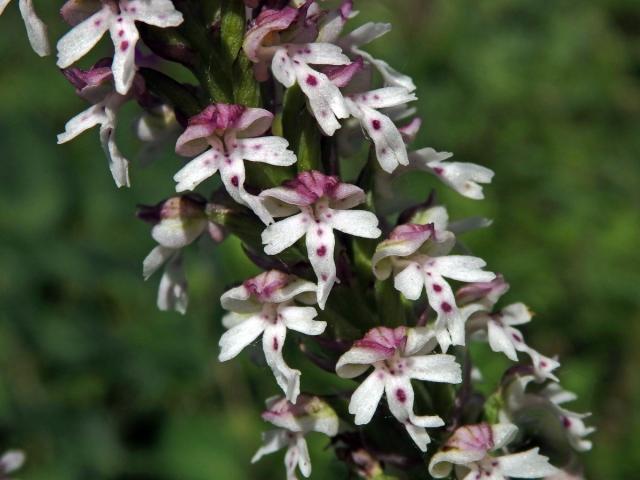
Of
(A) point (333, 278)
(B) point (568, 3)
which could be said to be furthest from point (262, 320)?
(B) point (568, 3)

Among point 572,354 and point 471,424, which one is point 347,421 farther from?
point 572,354

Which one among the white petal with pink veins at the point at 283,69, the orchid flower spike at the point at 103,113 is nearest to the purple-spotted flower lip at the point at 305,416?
the orchid flower spike at the point at 103,113

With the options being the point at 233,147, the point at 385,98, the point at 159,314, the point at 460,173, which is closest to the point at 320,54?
the point at 385,98

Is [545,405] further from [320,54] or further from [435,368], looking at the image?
[320,54]

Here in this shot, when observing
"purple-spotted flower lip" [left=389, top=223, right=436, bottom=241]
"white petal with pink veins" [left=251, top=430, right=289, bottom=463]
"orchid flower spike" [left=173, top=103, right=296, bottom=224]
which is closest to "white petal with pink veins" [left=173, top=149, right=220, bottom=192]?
"orchid flower spike" [left=173, top=103, right=296, bottom=224]

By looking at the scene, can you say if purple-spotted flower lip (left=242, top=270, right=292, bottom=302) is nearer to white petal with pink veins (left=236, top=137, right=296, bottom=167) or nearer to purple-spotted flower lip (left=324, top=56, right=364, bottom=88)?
white petal with pink veins (left=236, top=137, right=296, bottom=167)
